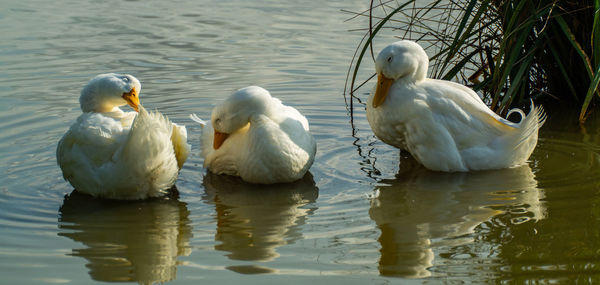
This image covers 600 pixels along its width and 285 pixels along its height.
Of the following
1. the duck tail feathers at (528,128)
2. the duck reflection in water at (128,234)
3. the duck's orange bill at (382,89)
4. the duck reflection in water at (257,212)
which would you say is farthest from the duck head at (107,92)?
the duck tail feathers at (528,128)

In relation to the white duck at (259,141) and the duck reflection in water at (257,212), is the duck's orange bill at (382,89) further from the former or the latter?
the duck reflection in water at (257,212)

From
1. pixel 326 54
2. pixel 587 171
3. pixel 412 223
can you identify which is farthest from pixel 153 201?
pixel 326 54

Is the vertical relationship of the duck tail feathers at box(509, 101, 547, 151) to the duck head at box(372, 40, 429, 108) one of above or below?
below

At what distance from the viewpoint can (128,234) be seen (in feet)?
14.9

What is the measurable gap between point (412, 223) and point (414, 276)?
0.85 metres

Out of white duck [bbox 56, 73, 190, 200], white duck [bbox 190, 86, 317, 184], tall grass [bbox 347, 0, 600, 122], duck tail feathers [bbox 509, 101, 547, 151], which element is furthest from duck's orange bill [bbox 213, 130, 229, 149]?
duck tail feathers [bbox 509, 101, 547, 151]

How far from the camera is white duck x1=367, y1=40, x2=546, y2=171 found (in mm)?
5602

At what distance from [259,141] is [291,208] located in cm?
57

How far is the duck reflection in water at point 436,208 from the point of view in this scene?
13.9 feet

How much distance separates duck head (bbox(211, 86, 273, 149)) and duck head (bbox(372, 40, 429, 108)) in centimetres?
78

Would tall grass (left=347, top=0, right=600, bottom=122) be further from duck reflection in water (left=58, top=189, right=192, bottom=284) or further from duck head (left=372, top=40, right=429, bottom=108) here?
duck reflection in water (left=58, top=189, right=192, bottom=284)

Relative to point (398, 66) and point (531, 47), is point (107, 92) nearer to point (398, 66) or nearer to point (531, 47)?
point (398, 66)

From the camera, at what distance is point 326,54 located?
8922 millimetres

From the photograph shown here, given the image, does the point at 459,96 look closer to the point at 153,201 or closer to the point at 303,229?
the point at 303,229
